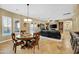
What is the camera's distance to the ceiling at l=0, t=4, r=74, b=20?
327 cm

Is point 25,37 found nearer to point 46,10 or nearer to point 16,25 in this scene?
point 16,25

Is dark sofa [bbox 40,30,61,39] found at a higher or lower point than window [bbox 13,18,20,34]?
lower

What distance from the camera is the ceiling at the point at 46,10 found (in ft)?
10.7

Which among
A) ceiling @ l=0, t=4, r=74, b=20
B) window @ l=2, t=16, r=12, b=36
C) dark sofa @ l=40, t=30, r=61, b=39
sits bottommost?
dark sofa @ l=40, t=30, r=61, b=39

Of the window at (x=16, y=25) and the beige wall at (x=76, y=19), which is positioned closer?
the beige wall at (x=76, y=19)

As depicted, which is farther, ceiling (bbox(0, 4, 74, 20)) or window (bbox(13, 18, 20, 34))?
window (bbox(13, 18, 20, 34))

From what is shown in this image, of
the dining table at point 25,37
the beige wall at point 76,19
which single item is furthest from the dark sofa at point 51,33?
the beige wall at point 76,19

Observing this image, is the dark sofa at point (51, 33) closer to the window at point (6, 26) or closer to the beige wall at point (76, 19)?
the beige wall at point (76, 19)

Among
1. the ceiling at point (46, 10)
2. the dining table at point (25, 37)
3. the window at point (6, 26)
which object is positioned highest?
the ceiling at point (46, 10)

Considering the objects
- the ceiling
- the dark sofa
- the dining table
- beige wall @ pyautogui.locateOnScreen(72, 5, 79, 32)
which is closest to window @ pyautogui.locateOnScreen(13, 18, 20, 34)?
the dining table

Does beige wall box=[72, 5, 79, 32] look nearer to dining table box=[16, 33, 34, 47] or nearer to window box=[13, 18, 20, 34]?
dining table box=[16, 33, 34, 47]

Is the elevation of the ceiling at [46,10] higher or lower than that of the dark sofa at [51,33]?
higher

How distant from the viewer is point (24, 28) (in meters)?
3.38
